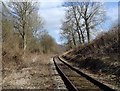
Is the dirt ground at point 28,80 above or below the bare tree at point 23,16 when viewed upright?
below

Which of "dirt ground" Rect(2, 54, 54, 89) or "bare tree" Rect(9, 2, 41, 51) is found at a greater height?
"bare tree" Rect(9, 2, 41, 51)

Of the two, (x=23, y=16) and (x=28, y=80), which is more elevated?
(x=23, y=16)

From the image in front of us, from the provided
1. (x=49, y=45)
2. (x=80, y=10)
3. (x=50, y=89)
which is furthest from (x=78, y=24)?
(x=50, y=89)

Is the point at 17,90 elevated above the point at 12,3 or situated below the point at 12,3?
below

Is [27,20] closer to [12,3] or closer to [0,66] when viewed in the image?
[12,3]

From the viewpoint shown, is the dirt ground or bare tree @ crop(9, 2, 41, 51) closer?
the dirt ground

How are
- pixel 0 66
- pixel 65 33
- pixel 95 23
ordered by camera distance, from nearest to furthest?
1. pixel 0 66
2. pixel 95 23
3. pixel 65 33

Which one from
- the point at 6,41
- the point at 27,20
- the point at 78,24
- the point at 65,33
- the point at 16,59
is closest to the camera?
the point at 6,41

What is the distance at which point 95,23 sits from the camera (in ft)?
216

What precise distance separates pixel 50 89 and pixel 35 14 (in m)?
46.5

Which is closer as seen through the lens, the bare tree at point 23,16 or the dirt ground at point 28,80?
the dirt ground at point 28,80

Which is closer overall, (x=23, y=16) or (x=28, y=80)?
(x=28, y=80)

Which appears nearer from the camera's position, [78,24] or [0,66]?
[0,66]

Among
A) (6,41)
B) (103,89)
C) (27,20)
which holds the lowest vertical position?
(103,89)
